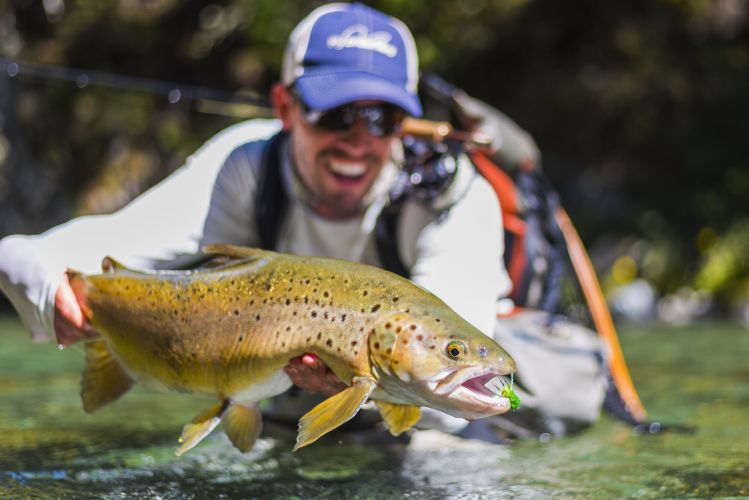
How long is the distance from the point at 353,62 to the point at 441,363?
151cm

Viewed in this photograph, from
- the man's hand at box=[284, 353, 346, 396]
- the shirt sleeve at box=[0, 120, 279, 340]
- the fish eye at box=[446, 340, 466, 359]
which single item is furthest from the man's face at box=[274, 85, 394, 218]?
the fish eye at box=[446, 340, 466, 359]

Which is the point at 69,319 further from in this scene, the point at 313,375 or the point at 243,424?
the point at 313,375

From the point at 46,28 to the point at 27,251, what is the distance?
1420 cm

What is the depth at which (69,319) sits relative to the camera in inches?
121

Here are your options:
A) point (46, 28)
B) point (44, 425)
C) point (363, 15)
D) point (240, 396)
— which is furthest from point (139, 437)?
point (46, 28)

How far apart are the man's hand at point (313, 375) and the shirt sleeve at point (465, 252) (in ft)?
2.14

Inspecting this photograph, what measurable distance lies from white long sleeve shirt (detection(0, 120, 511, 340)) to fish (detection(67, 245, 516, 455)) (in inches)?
12.8

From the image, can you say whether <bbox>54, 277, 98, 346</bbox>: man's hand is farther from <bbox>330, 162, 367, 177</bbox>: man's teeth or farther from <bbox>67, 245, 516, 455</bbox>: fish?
<bbox>330, 162, 367, 177</bbox>: man's teeth

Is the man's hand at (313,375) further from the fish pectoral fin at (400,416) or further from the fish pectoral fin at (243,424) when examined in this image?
the fish pectoral fin at (243,424)

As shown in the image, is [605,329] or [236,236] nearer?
[236,236]

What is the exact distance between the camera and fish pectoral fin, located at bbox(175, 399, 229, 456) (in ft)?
8.94

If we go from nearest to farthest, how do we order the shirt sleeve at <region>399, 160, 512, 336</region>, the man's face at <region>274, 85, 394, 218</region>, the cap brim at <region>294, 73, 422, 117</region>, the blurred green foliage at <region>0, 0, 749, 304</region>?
the shirt sleeve at <region>399, 160, 512, 336</region> < the cap brim at <region>294, 73, 422, 117</region> < the man's face at <region>274, 85, 394, 218</region> < the blurred green foliage at <region>0, 0, 749, 304</region>

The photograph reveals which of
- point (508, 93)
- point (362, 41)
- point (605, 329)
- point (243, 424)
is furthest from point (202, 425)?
point (508, 93)

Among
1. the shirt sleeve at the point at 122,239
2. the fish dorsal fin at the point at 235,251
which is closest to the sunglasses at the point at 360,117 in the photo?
the shirt sleeve at the point at 122,239
